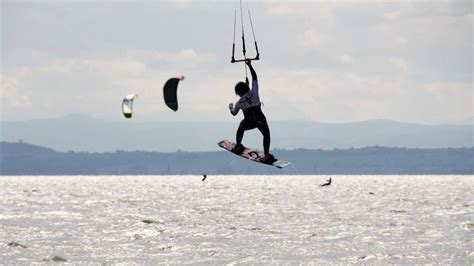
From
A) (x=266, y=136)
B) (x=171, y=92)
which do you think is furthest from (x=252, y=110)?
(x=171, y=92)

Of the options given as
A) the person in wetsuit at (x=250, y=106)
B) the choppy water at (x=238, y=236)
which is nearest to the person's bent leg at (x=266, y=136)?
the person in wetsuit at (x=250, y=106)

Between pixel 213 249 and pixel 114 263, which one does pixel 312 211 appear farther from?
pixel 114 263

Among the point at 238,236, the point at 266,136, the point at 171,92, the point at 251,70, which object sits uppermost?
the point at 251,70

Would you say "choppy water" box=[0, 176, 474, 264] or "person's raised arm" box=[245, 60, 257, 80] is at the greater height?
"person's raised arm" box=[245, 60, 257, 80]

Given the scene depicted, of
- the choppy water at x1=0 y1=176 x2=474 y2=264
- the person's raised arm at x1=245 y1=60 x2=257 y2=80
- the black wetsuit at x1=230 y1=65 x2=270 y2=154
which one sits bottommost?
the choppy water at x1=0 y1=176 x2=474 y2=264

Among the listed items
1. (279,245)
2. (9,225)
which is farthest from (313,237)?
(9,225)

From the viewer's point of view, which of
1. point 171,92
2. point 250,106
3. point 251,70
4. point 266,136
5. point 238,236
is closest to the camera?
point 251,70

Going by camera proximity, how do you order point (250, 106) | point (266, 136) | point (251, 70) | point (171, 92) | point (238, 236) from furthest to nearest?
point (238, 236) → point (266, 136) → point (250, 106) → point (171, 92) → point (251, 70)

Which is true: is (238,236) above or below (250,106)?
below

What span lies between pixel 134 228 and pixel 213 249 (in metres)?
20.7

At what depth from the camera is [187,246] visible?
71688 mm

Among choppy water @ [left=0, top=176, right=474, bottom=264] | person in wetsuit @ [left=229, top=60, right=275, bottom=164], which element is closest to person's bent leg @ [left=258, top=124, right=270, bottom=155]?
person in wetsuit @ [left=229, top=60, right=275, bottom=164]

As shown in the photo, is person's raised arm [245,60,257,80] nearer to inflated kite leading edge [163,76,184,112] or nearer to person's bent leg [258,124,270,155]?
person's bent leg [258,124,270,155]

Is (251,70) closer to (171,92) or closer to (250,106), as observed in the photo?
(250,106)
